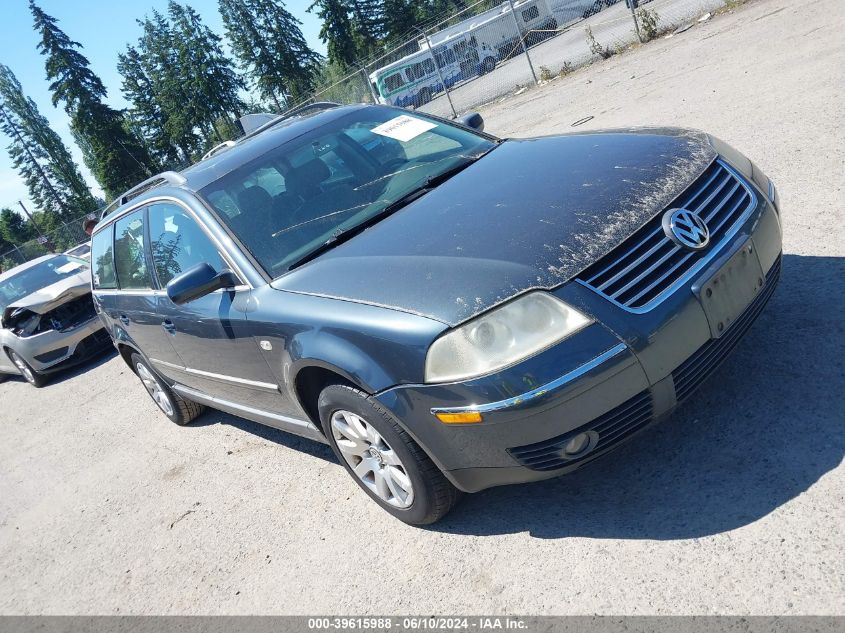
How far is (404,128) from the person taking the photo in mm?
4188

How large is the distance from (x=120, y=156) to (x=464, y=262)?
58153 mm

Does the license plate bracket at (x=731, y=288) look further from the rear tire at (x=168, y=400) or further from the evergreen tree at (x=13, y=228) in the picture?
the evergreen tree at (x=13, y=228)

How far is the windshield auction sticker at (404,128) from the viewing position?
410 cm

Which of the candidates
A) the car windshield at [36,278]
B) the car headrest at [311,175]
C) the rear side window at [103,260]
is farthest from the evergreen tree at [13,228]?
the car headrest at [311,175]

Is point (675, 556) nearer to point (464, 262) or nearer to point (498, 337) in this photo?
point (498, 337)

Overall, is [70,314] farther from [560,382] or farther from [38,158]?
[38,158]

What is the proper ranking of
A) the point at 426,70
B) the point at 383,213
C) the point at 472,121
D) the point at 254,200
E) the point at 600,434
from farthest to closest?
the point at 426,70, the point at 472,121, the point at 254,200, the point at 383,213, the point at 600,434

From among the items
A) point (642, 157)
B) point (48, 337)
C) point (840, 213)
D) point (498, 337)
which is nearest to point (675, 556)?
point (498, 337)

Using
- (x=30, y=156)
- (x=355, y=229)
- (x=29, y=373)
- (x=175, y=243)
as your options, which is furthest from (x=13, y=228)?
(x=355, y=229)

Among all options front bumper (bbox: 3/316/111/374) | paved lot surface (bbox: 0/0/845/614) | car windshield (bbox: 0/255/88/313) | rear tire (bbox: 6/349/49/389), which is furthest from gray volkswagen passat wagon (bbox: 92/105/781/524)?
car windshield (bbox: 0/255/88/313)

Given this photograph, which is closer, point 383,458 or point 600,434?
point 600,434

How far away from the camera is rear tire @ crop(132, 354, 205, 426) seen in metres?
5.41

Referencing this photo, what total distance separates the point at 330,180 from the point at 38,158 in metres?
71.7

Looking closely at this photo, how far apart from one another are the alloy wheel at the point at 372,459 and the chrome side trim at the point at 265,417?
9.4 inches
